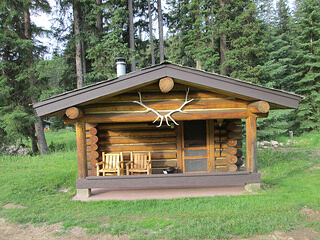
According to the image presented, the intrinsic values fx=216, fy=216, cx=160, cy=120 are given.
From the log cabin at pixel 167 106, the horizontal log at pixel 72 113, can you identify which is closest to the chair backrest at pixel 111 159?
the log cabin at pixel 167 106

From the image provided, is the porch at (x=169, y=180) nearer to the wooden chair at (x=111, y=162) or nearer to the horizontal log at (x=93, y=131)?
the wooden chair at (x=111, y=162)

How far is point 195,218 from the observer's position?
14.3 feet

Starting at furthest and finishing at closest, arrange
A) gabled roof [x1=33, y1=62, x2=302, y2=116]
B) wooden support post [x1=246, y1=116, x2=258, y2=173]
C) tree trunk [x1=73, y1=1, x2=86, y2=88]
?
tree trunk [x1=73, y1=1, x2=86, y2=88], wooden support post [x1=246, y1=116, x2=258, y2=173], gabled roof [x1=33, y1=62, x2=302, y2=116]

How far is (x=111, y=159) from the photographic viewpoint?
707 cm

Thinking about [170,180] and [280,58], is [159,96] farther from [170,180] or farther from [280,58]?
[280,58]

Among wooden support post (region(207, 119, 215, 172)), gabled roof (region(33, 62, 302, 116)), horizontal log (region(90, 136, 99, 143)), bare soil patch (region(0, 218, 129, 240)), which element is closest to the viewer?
bare soil patch (region(0, 218, 129, 240))

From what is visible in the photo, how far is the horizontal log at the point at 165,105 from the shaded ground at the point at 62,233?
281cm

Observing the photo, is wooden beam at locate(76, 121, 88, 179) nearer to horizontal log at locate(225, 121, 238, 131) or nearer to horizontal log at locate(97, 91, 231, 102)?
horizontal log at locate(97, 91, 231, 102)

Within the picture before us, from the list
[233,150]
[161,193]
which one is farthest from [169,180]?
[233,150]

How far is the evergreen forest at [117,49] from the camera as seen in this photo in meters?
13.0

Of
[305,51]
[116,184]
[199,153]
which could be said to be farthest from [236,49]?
[116,184]

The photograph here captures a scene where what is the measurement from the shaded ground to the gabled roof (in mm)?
2524

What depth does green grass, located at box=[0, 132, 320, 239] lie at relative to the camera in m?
3.98

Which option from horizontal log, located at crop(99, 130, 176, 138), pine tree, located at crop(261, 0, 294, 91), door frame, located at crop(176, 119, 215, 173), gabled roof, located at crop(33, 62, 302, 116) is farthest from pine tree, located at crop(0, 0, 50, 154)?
pine tree, located at crop(261, 0, 294, 91)
